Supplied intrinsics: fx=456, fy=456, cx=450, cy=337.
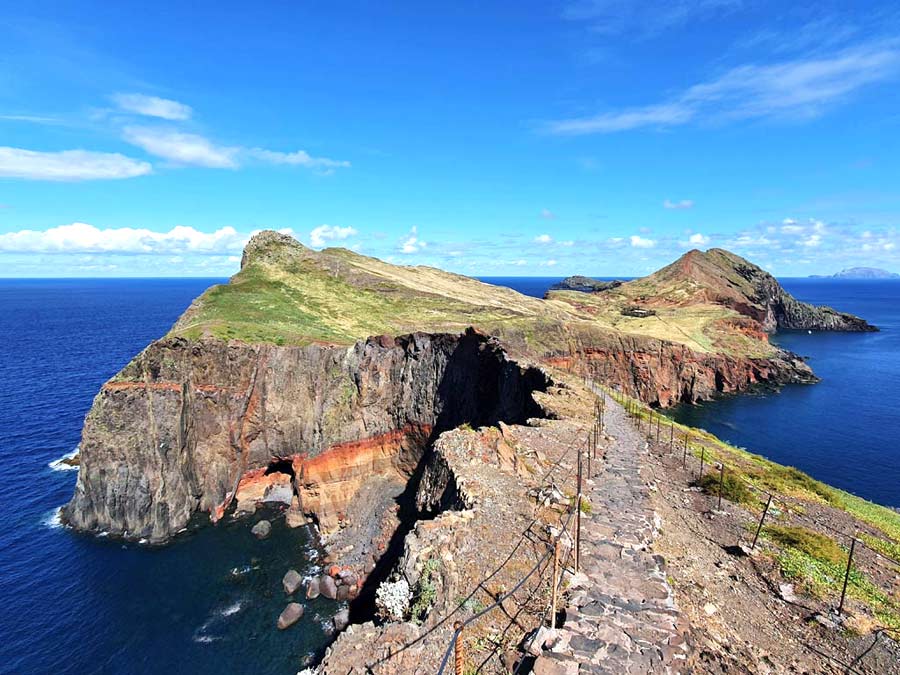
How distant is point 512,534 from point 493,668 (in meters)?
5.99

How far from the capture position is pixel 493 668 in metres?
11.9

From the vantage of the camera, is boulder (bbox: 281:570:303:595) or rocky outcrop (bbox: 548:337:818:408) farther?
rocky outcrop (bbox: 548:337:818:408)

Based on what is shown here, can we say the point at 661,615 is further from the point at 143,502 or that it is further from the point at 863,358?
the point at 863,358

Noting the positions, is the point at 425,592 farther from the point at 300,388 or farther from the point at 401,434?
the point at 401,434

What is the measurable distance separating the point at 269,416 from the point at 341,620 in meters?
24.4

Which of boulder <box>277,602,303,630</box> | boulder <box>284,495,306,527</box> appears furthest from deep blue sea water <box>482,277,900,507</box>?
boulder <box>284,495,306,527</box>

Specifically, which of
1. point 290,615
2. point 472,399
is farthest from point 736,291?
point 290,615

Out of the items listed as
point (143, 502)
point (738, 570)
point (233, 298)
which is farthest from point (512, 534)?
point (233, 298)

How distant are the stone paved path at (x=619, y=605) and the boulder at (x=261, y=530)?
34546 mm

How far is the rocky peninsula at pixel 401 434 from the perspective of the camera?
15000 mm

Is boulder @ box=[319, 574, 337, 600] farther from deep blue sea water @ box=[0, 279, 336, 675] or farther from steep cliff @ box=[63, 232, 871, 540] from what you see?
steep cliff @ box=[63, 232, 871, 540]

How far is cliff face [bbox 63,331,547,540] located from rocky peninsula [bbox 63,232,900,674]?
18 cm

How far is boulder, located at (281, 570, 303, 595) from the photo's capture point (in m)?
35.8

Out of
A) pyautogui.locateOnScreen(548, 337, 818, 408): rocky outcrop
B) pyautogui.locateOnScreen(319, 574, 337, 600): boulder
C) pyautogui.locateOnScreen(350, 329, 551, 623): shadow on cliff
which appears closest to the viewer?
pyautogui.locateOnScreen(319, 574, 337, 600): boulder
